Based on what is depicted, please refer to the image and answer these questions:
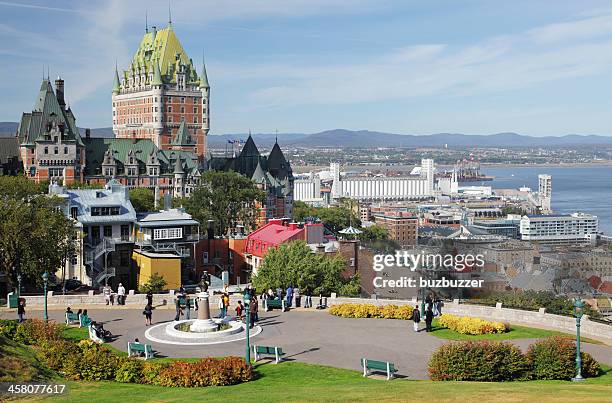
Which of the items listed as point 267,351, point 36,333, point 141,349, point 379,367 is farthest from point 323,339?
point 36,333

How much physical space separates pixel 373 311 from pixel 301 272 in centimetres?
923

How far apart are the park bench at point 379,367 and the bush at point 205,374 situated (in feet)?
12.5

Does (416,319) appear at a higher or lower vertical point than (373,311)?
higher

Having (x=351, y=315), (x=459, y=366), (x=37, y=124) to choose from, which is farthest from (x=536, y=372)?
(x=37, y=124)

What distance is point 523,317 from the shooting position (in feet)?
121

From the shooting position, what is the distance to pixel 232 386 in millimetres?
24672

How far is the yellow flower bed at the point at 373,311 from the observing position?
124 feet

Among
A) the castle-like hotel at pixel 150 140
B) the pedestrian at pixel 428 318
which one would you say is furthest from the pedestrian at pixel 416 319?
the castle-like hotel at pixel 150 140

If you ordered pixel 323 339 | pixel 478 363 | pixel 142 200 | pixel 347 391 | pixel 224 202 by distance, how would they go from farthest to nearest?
pixel 142 200 < pixel 224 202 < pixel 323 339 < pixel 478 363 < pixel 347 391

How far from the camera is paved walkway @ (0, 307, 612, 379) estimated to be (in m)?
29.7

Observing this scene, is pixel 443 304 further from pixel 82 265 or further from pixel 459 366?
pixel 82 265

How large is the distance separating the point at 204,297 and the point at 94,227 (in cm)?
2649

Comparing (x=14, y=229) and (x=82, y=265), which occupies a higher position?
(x=14, y=229)

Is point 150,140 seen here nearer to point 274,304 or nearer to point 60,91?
point 60,91
